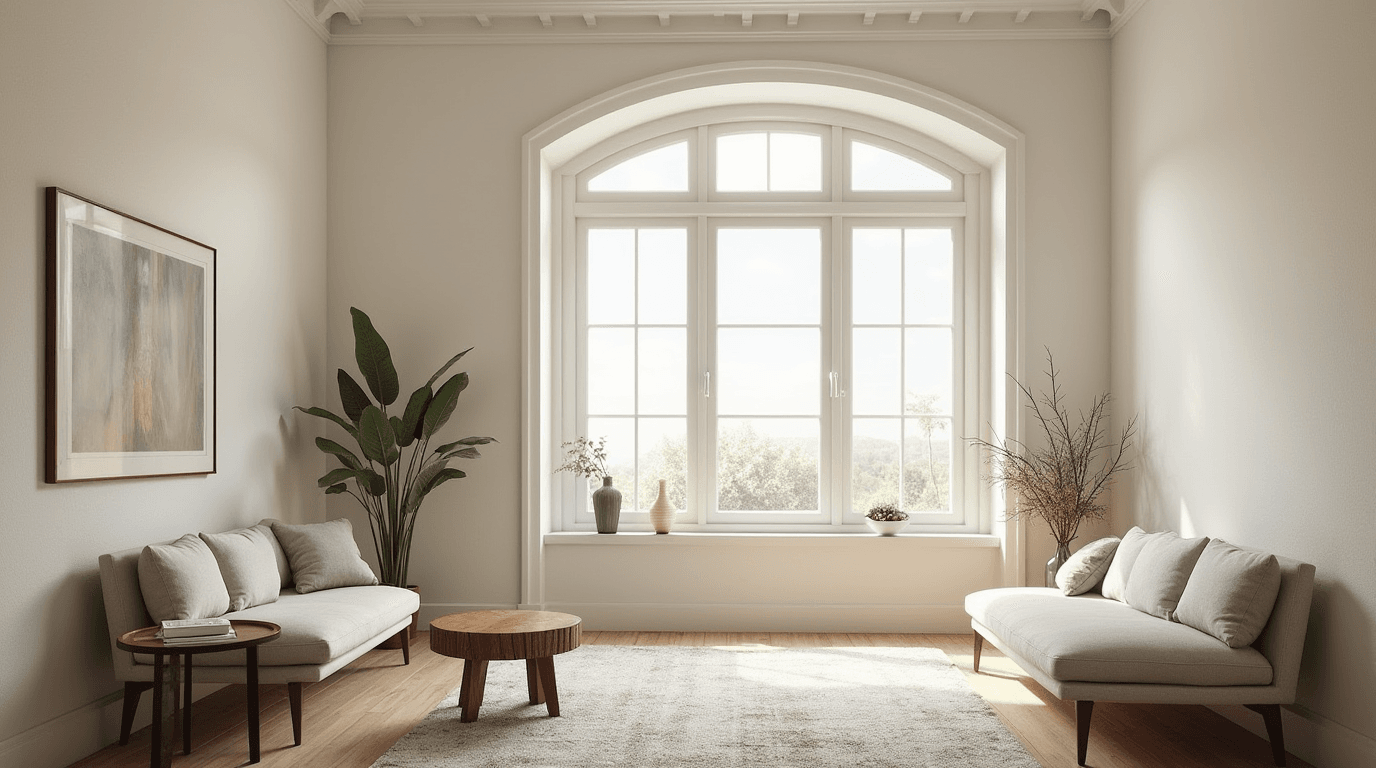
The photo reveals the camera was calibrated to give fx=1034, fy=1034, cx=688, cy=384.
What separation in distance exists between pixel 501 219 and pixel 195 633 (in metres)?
3.18

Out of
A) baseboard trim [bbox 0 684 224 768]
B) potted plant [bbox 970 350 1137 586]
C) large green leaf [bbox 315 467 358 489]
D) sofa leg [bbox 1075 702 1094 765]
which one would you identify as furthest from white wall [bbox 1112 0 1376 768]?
baseboard trim [bbox 0 684 224 768]

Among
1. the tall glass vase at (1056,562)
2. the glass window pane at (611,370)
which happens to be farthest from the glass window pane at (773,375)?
the tall glass vase at (1056,562)

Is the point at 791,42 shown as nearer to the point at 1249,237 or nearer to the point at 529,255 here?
the point at 529,255

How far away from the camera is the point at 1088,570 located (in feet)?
15.4

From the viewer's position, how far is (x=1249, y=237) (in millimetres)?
4180

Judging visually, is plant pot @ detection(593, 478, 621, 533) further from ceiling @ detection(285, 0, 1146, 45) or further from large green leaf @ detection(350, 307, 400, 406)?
ceiling @ detection(285, 0, 1146, 45)

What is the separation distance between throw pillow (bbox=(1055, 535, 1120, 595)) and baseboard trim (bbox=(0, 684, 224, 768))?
12.9 ft

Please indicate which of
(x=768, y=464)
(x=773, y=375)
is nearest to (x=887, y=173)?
(x=773, y=375)

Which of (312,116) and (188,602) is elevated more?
(312,116)

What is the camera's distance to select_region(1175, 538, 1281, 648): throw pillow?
3.60 m

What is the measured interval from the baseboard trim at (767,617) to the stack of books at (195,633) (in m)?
2.67

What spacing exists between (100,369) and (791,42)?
4033mm

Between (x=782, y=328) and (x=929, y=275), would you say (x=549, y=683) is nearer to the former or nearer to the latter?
(x=782, y=328)

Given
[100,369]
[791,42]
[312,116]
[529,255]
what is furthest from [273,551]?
[791,42]
